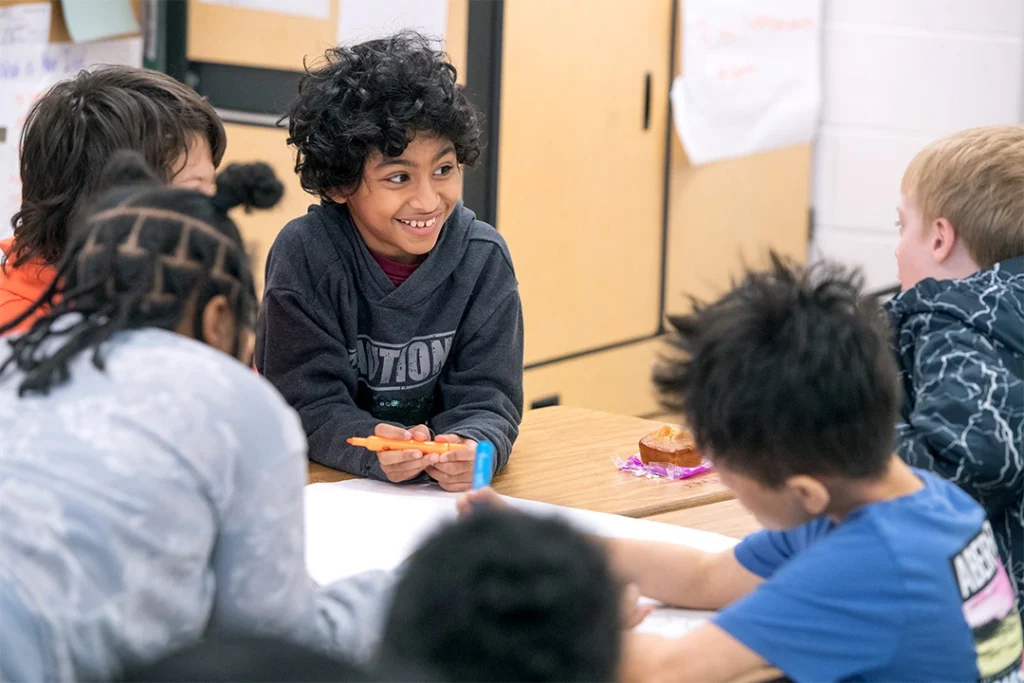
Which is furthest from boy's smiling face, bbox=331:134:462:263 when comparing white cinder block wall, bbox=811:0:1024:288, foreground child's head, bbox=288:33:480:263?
white cinder block wall, bbox=811:0:1024:288

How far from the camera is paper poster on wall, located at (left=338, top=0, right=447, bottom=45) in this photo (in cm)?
299

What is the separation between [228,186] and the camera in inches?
43.7

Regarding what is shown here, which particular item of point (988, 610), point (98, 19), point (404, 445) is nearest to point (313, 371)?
point (404, 445)

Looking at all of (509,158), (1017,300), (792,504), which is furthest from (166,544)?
(509,158)

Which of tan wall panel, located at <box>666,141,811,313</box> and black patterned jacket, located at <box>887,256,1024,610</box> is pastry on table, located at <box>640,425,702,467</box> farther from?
tan wall panel, located at <box>666,141,811,313</box>

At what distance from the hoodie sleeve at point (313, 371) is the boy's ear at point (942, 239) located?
2.44 feet

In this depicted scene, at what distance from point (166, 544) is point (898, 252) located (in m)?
1.08

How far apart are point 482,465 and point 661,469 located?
0.31 metres

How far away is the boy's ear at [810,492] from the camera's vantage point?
3.40 feet

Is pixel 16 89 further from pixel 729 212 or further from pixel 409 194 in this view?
pixel 729 212

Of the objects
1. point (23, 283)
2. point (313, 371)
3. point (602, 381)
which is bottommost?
point (602, 381)

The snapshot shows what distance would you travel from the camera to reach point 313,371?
167 centimetres

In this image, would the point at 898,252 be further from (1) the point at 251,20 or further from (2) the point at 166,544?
(1) the point at 251,20

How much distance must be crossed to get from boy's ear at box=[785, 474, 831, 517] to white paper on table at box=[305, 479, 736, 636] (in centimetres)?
18
